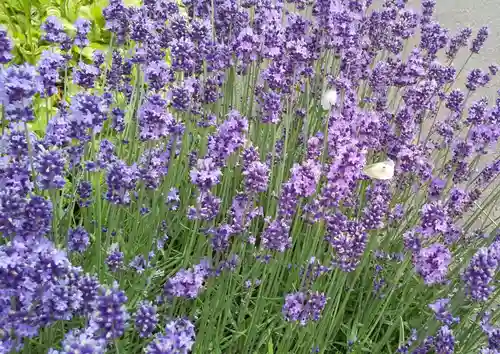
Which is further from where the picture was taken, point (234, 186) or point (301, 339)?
point (234, 186)

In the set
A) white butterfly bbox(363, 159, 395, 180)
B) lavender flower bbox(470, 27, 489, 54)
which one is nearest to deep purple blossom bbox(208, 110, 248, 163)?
white butterfly bbox(363, 159, 395, 180)

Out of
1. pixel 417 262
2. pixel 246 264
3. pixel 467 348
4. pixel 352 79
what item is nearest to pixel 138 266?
pixel 246 264

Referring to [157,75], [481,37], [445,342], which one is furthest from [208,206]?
[481,37]

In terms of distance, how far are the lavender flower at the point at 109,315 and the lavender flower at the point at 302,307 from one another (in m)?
0.72

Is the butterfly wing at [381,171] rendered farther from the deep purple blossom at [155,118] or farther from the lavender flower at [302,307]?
the deep purple blossom at [155,118]

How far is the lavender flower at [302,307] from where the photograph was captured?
6.75 feet

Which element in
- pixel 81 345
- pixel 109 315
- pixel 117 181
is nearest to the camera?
pixel 81 345

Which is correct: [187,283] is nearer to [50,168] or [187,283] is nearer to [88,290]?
[88,290]

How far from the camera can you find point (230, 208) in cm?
229

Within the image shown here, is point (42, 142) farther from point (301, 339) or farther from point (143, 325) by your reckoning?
point (301, 339)

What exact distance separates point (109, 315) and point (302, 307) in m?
0.81

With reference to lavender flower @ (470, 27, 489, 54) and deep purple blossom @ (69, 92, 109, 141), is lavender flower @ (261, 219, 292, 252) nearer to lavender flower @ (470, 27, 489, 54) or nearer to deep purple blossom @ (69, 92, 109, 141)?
deep purple blossom @ (69, 92, 109, 141)

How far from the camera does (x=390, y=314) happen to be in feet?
9.52

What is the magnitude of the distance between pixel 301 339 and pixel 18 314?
1134 millimetres
